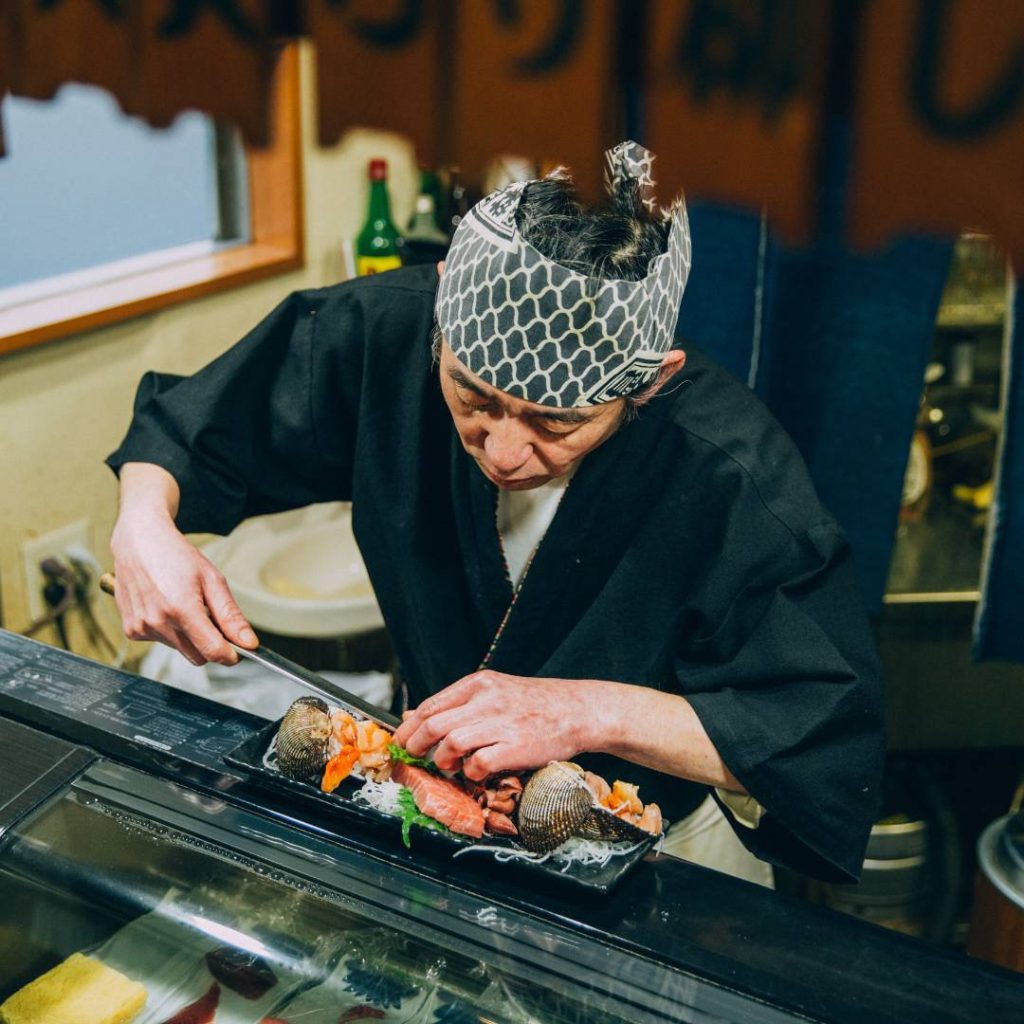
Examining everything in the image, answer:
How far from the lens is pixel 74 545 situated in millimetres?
2643

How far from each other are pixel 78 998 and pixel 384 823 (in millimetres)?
421

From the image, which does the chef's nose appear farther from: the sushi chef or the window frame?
the window frame

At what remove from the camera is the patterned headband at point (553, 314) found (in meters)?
1.30

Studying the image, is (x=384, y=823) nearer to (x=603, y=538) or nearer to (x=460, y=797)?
(x=460, y=797)

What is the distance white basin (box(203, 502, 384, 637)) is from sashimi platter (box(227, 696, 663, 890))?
1.08m

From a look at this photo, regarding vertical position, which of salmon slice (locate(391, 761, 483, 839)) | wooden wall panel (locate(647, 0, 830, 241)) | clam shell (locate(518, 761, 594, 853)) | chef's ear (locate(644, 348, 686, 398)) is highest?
wooden wall panel (locate(647, 0, 830, 241))

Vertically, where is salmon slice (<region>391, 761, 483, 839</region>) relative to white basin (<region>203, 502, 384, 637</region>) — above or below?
above

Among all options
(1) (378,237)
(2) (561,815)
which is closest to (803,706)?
(2) (561,815)

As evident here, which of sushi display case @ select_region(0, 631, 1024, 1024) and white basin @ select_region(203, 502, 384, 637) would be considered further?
white basin @ select_region(203, 502, 384, 637)

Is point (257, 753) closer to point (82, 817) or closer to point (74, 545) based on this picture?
point (82, 817)

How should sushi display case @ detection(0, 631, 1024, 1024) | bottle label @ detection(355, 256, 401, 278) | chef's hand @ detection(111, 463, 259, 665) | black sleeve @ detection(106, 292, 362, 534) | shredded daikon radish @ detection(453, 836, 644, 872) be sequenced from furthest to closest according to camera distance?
bottle label @ detection(355, 256, 401, 278), black sleeve @ detection(106, 292, 362, 534), chef's hand @ detection(111, 463, 259, 665), shredded daikon radish @ detection(453, 836, 644, 872), sushi display case @ detection(0, 631, 1024, 1024)

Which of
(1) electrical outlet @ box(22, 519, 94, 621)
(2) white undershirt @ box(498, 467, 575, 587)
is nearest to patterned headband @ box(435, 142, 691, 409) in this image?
(2) white undershirt @ box(498, 467, 575, 587)

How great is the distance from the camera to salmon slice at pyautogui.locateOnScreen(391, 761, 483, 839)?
1.21 m

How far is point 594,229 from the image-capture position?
132 centimetres
